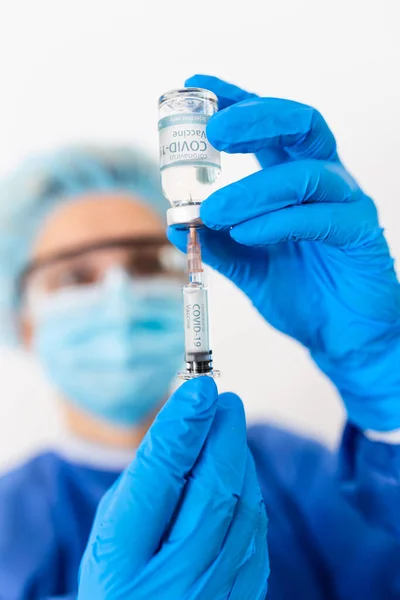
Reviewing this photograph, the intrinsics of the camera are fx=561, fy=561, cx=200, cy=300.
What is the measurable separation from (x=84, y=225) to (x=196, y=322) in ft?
2.22

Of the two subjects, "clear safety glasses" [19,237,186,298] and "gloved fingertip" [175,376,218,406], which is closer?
"gloved fingertip" [175,376,218,406]

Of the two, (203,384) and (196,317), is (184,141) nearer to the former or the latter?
(196,317)

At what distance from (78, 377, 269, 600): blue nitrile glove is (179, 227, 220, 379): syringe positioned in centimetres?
4

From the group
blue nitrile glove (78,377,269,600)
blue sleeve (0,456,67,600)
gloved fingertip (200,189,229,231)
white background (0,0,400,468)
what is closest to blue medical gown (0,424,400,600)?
blue sleeve (0,456,67,600)

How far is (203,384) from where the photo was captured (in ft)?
2.95

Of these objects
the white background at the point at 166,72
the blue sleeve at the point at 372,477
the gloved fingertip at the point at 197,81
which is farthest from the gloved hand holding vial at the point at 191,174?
the white background at the point at 166,72

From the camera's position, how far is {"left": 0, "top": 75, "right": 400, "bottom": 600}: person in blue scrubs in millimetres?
886

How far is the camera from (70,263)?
4.80ft

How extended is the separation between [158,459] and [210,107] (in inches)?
22.7

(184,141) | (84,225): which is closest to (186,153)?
(184,141)

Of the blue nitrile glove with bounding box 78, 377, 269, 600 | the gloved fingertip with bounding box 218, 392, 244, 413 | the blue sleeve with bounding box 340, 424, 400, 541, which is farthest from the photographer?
the blue sleeve with bounding box 340, 424, 400, 541

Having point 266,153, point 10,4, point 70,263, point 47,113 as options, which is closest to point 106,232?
point 70,263

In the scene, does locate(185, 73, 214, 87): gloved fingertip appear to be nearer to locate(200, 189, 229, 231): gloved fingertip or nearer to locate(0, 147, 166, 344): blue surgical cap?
locate(200, 189, 229, 231): gloved fingertip

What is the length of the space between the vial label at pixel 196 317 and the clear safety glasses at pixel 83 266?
23.2 inches
